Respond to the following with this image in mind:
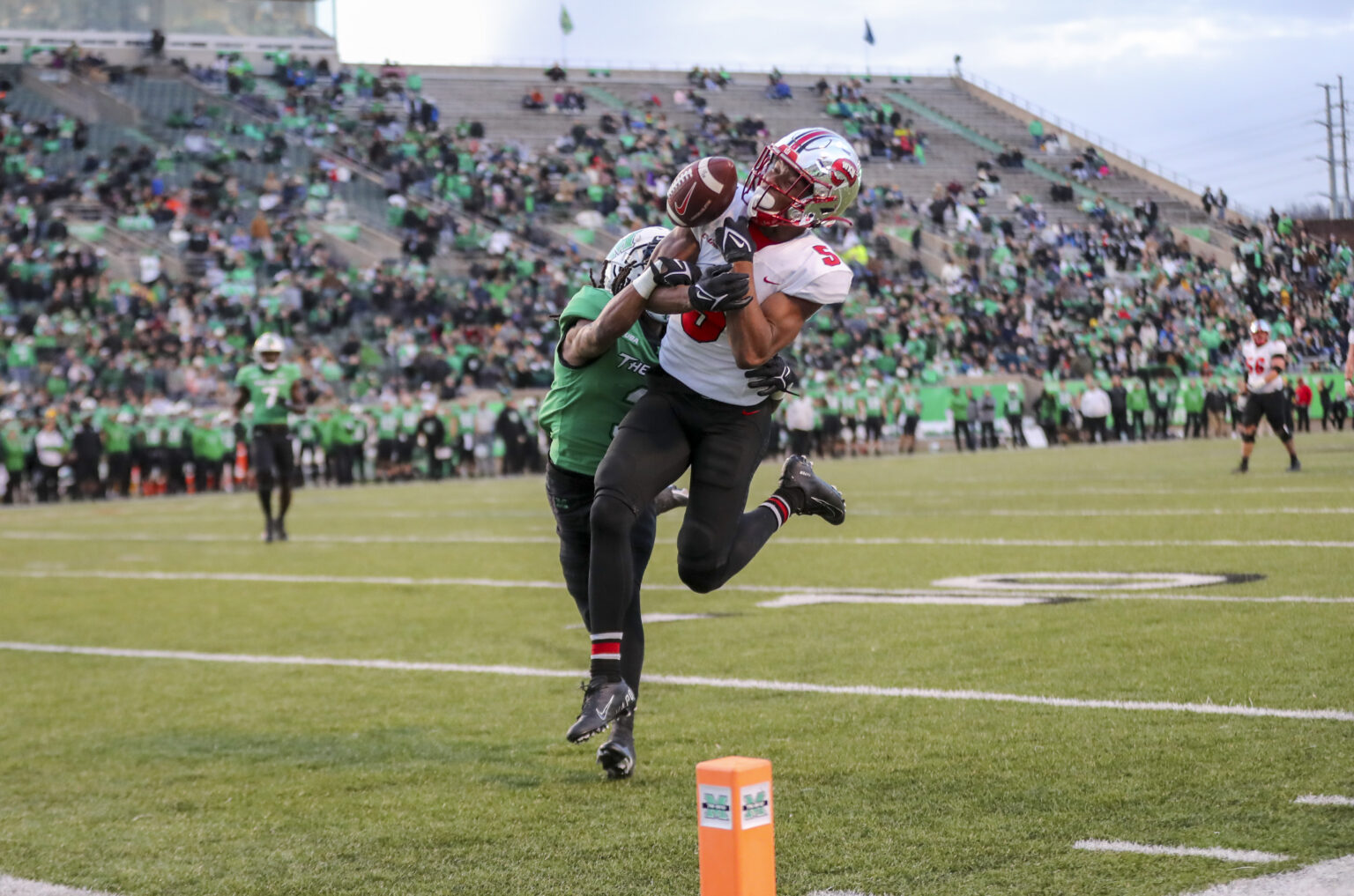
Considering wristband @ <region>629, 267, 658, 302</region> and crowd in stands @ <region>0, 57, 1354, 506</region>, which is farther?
crowd in stands @ <region>0, 57, 1354, 506</region>

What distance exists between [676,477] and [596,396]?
1.29 feet

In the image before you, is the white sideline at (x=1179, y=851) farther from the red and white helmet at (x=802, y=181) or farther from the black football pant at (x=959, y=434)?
the black football pant at (x=959, y=434)

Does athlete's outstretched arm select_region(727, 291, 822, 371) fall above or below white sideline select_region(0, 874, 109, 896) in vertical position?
above

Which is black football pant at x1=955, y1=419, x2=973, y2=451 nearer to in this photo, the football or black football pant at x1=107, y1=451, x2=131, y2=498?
black football pant at x1=107, y1=451, x2=131, y2=498

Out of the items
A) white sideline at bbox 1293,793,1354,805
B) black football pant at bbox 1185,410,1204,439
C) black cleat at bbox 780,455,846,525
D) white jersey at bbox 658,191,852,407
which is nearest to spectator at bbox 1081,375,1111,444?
black football pant at bbox 1185,410,1204,439

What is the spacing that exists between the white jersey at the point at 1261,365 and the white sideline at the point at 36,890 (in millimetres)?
14281

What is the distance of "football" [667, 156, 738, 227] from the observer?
457 centimetres

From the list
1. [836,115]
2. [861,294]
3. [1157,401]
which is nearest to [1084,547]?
[1157,401]

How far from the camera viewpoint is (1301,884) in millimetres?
3201

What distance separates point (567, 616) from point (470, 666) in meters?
1.49

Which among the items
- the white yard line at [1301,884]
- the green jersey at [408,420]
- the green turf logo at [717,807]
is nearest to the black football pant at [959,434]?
the green jersey at [408,420]

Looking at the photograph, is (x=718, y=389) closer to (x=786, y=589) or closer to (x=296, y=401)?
(x=786, y=589)

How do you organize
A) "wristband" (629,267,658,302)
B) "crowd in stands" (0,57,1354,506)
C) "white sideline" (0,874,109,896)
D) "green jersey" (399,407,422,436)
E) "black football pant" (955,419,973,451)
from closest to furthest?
"white sideline" (0,874,109,896), "wristband" (629,267,658,302), "crowd in stands" (0,57,1354,506), "green jersey" (399,407,422,436), "black football pant" (955,419,973,451)

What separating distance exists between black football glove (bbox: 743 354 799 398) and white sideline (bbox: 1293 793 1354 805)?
5.98ft
